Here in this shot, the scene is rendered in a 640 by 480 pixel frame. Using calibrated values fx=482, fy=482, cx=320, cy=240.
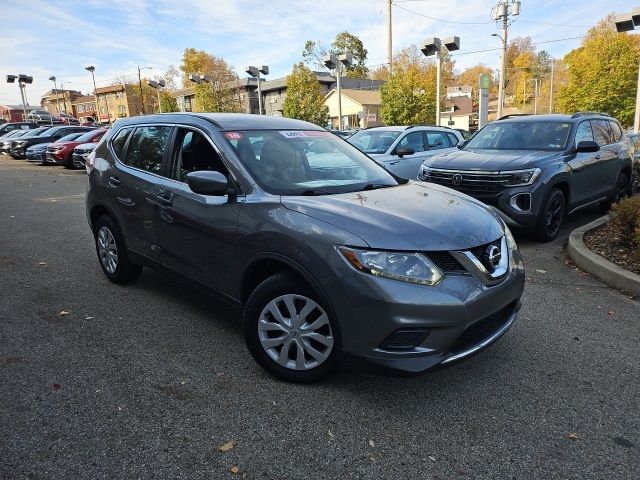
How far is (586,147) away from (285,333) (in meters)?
5.96

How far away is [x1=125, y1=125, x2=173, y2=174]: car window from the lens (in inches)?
167

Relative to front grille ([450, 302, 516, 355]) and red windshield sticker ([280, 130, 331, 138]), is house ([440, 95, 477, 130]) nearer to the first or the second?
red windshield sticker ([280, 130, 331, 138])

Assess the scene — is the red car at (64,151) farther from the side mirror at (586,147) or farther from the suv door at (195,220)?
the side mirror at (586,147)

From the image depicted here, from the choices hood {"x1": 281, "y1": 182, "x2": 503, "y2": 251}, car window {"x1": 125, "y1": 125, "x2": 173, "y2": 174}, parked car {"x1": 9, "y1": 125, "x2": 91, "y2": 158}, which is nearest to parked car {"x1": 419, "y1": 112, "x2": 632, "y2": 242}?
hood {"x1": 281, "y1": 182, "x2": 503, "y2": 251}

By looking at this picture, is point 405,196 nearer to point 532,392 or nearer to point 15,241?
point 532,392

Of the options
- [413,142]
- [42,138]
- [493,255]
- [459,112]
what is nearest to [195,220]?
[493,255]

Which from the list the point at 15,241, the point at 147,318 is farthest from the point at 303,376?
the point at 15,241

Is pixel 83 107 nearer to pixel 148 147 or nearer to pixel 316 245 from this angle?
pixel 148 147

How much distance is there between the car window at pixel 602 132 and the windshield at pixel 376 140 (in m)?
4.05

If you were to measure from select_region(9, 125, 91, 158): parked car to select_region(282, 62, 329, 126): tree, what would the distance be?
20.9 metres

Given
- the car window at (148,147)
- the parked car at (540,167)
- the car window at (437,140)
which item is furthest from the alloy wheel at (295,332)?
the car window at (437,140)

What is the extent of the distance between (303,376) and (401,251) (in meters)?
1.07

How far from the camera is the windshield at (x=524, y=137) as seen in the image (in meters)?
7.31

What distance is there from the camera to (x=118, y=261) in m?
4.94
